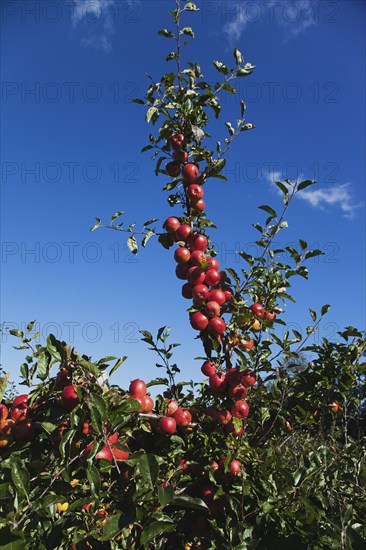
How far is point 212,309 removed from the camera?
2.34 metres

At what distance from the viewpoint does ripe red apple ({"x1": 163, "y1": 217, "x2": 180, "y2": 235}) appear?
2590 millimetres

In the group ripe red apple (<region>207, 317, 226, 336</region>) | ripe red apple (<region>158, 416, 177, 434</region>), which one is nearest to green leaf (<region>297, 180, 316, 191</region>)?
ripe red apple (<region>207, 317, 226, 336</region>)

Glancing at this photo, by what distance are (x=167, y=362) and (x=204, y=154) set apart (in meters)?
1.32

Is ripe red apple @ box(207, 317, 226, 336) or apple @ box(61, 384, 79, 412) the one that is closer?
apple @ box(61, 384, 79, 412)

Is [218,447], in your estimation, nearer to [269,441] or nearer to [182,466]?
[182,466]

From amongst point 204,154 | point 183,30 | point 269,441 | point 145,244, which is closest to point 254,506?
point 269,441

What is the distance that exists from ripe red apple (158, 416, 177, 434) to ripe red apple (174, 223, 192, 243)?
1.10m

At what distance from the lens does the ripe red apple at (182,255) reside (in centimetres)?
251

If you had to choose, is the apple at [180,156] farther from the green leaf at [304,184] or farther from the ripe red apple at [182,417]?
the ripe red apple at [182,417]

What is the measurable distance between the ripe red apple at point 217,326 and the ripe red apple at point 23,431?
1.05 m

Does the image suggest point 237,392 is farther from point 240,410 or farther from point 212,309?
point 212,309

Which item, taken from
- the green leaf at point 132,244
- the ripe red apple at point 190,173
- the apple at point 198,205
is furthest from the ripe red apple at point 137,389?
the ripe red apple at point 190,173

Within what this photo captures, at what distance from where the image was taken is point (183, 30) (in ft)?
9.24

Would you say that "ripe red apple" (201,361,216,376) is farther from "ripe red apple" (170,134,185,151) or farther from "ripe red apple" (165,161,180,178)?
"ripe red apple" (170,134,185,151)
